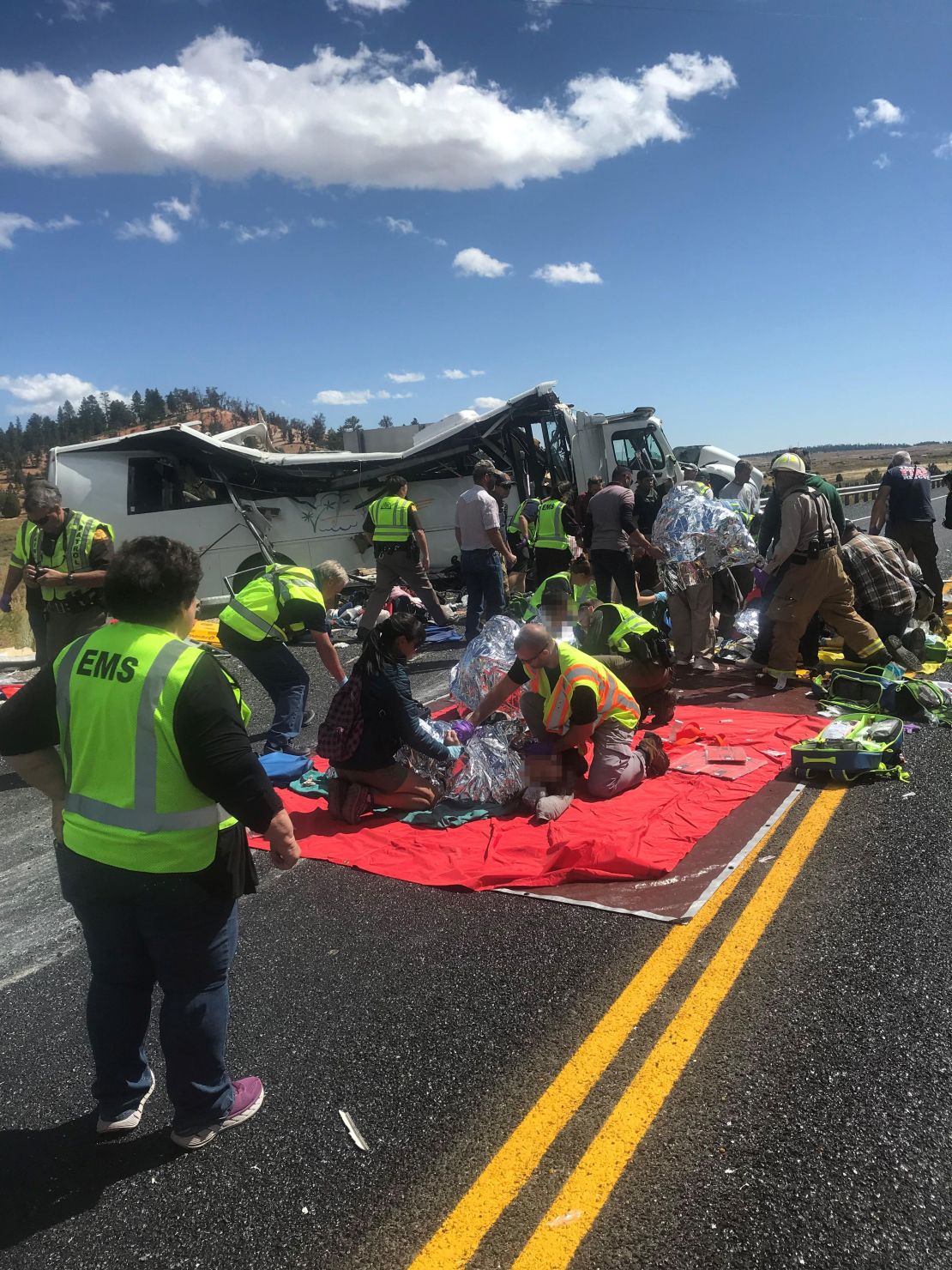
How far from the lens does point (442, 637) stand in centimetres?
966

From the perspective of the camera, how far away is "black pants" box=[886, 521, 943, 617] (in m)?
8.72

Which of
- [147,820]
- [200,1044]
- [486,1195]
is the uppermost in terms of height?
[147,820]

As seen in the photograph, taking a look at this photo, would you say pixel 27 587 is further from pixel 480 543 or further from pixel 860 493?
pixel 860 493

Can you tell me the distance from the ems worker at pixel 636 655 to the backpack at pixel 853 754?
3.88 feet

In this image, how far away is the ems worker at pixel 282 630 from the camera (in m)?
5.47

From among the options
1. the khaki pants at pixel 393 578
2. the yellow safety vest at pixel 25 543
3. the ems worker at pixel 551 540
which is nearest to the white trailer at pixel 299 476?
the khaki pants at pixel 393 578

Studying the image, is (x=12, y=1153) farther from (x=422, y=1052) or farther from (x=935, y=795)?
(x=935, y=795)

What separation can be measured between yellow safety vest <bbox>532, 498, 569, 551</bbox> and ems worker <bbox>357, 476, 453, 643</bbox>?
1.33m

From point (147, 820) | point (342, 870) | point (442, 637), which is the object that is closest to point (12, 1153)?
point (147, 820)

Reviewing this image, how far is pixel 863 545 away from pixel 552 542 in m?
3.38

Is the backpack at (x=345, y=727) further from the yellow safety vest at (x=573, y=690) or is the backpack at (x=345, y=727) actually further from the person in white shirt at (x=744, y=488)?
the person in white shirt at (x=744, y=488)

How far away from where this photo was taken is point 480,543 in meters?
8.29

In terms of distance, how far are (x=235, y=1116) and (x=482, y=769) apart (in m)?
2.59

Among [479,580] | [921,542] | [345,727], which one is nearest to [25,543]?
[345,727]
